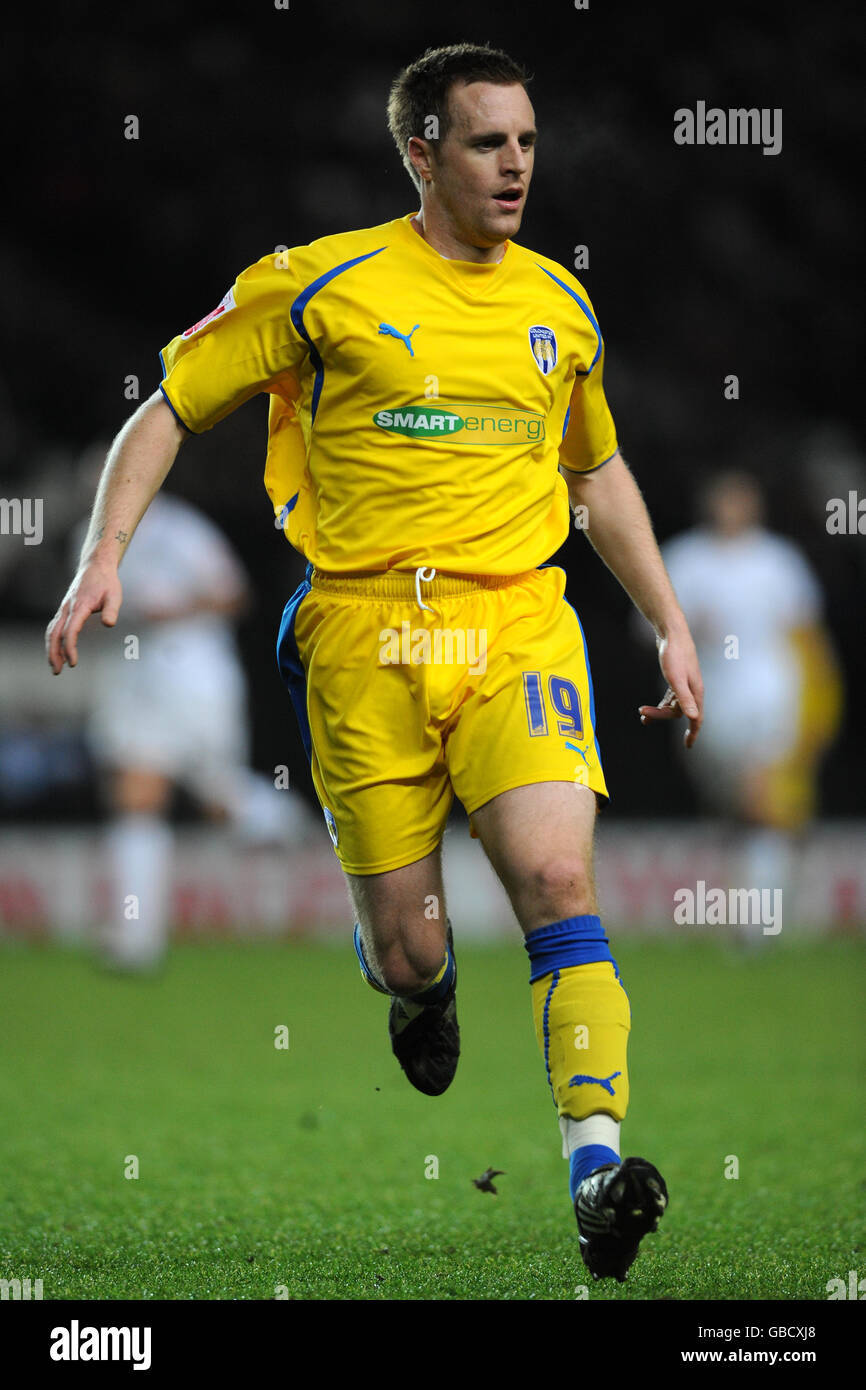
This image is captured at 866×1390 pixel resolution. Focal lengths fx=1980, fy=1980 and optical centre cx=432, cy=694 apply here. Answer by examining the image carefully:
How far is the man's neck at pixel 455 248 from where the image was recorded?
187 inches

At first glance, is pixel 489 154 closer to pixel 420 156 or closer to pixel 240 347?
pixel 420 156

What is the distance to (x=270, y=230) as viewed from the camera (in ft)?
47.7

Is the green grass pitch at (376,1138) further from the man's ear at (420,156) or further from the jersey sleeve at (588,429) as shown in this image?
the man's ear at (420,156)

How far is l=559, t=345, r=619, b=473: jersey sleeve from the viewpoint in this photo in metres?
4.93

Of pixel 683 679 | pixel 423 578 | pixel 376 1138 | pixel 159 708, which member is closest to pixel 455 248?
pixel 423 578

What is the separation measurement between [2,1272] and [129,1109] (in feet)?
7.98

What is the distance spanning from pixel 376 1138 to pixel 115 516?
8.85 feet

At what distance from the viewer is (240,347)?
15.3 ft

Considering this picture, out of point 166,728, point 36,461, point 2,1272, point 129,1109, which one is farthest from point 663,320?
point 2,1272

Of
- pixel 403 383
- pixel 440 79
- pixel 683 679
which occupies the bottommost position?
pixel 683 679

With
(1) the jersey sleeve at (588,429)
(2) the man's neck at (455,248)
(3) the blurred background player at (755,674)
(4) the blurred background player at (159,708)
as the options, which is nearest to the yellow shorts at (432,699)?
(1) the jersey sleeve at (588,429)

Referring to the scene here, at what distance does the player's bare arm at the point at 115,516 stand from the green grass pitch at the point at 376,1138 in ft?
4.70

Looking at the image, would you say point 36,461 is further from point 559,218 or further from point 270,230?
point 559,218

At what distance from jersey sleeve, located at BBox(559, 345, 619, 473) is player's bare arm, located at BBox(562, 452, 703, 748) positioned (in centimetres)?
4
